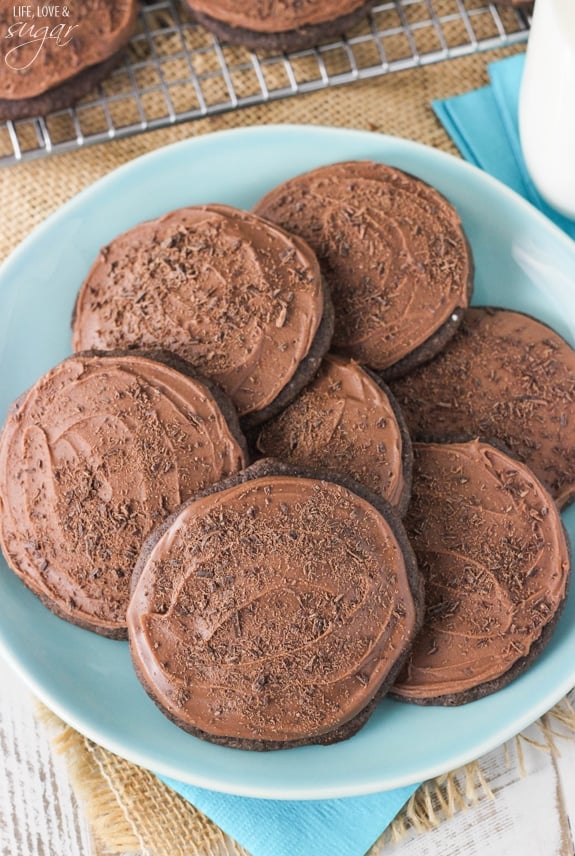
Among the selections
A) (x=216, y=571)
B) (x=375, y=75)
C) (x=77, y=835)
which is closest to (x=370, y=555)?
(x=216, y=571)

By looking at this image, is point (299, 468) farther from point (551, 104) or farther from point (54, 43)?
point (54, 43)

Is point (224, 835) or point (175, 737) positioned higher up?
point (175, 737)

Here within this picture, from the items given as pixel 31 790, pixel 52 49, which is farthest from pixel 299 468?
pixel 52 49

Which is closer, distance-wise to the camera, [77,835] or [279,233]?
[279,233]

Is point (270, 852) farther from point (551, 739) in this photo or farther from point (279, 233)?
point (279, 233)

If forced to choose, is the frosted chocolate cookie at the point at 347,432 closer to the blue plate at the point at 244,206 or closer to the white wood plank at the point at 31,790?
the blue plate at the point at 244,206

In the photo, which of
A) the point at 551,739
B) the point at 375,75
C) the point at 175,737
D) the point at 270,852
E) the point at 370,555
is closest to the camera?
the point at 370,555

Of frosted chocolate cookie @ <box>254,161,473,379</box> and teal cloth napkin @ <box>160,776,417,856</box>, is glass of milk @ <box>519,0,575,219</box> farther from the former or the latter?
teal cloth napkin @ <box>160,776,417,856</box>

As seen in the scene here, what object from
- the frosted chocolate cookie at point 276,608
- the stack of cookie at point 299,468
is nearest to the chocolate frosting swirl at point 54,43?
the stack of cookie at point 299,468
